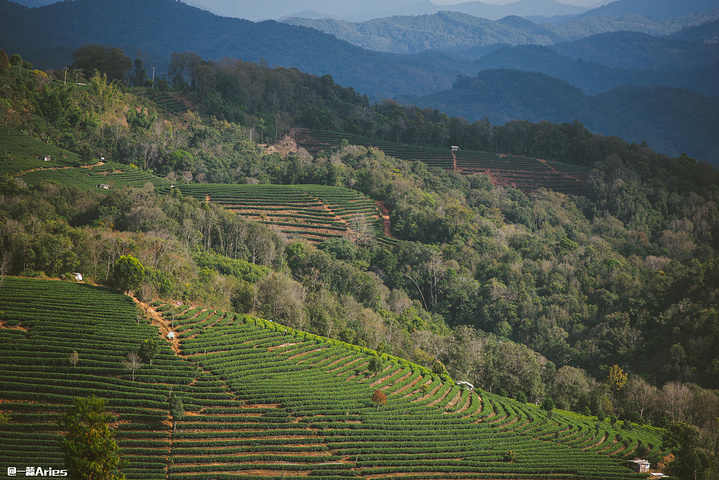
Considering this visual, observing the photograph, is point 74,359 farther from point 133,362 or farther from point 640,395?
point 640,395

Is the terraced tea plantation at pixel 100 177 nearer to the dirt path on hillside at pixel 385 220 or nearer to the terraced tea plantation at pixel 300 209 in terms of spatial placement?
the terraced tea plantation at pixel 300 209

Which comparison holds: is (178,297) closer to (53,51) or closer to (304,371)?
(304,371)

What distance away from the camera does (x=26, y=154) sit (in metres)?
58.9

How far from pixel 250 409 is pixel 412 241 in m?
45.6

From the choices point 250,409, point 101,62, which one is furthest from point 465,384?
point 101,62

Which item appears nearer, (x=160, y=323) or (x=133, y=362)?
(x=133, y=362)

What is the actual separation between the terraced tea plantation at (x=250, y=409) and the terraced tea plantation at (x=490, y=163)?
A: 6027 centimetres

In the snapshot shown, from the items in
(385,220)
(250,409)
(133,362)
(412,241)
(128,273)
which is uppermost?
(385,220)

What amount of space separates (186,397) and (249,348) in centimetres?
747

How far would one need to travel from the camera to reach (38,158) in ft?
197

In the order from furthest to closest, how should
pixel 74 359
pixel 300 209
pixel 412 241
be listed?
1. pixel 412 241
2. pixel 300 209
3. pixel 74 359

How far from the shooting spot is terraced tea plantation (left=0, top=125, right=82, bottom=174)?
5541 cm

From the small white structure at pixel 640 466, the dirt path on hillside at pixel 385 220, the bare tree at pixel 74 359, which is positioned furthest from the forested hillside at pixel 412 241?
the bare tree at pixel 74 359

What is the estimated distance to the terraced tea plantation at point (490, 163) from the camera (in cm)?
9619
